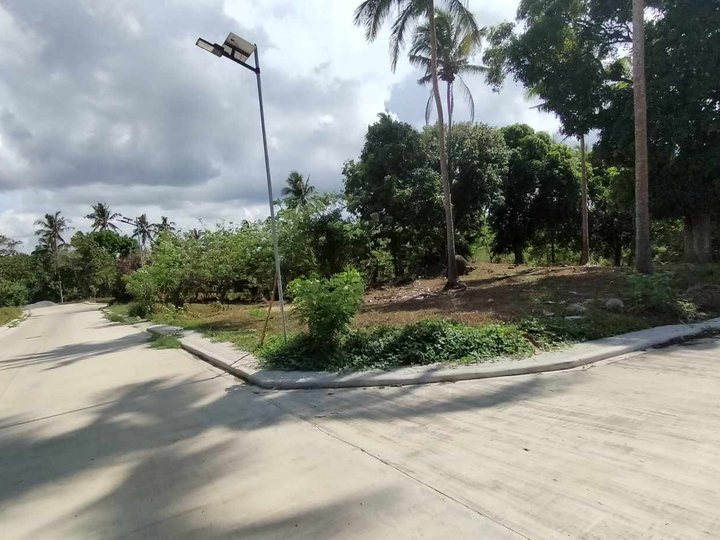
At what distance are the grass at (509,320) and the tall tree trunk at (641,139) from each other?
95cm

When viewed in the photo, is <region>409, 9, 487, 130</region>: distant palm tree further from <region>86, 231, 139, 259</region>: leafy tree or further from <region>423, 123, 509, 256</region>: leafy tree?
<region>86, 231, 139, 259</region>: leafy tree

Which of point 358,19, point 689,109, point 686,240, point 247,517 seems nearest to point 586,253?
point 686,240

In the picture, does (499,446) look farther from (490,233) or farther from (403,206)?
(490,233)

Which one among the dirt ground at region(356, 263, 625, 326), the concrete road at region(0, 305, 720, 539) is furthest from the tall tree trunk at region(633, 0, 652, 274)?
the concrete road at region(0, 305, 720, 539)

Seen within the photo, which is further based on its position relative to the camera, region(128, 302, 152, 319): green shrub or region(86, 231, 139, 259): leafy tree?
region(86, 231, 139, 259): leafy tree

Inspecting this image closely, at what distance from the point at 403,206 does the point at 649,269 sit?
12.8m

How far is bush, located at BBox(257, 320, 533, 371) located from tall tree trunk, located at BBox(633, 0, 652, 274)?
6939 mm

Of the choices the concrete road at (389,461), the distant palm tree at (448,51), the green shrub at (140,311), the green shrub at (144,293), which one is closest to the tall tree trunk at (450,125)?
the distant palm tree at (448,51)

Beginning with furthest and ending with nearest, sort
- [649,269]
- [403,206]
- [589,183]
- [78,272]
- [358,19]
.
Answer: [78,272] < [589,183] < [403,206] < [358,19] < [649,269]

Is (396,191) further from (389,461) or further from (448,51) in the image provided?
(389,461)

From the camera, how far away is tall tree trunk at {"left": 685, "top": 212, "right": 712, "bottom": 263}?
1805 cm

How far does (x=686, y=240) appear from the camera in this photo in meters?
19.1

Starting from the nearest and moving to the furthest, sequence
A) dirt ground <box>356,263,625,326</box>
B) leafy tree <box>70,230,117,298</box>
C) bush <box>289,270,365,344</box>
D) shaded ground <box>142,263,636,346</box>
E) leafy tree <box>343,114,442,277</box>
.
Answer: bush <box>289,270,365,344</box> → dirt ground <box>356,263,625,326</box> → shaded ground <box>142,263,636,346</box> → leafy tree <box>343,114,442,277</box> → leafy tree <box>70,230,117,298</box>

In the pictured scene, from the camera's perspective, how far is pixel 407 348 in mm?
7570
